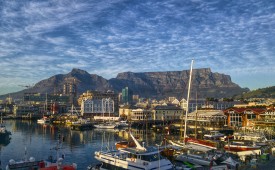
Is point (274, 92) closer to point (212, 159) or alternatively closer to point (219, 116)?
point (219, 116)

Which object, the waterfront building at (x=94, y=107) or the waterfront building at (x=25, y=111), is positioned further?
the waterfront building at (x=25, y=111)

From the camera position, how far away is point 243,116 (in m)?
76.3

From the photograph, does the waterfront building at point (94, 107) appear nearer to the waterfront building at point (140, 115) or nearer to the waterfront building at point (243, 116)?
the waterfront building at point (140, 115)

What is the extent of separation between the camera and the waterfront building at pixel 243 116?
72.2 meters

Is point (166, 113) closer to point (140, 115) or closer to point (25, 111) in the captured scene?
point (140, 115)

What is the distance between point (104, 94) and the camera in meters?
198

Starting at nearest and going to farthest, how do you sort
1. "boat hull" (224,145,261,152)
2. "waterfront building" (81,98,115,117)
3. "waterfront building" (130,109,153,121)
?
"boat hull" (224,145,261,152) < "waterfront building" (130,109,153,121) < "waterfront building" (81,98,115,117)

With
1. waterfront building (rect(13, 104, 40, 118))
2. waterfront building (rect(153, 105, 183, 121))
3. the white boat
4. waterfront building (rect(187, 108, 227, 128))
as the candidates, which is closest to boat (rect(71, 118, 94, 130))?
waterfront building (rect(153, 105, 183, 121))

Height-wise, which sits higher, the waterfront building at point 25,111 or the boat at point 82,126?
the waterfront building at point 25,111

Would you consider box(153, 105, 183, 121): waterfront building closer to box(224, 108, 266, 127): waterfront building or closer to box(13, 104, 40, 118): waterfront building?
box(224, 108, 266, 127): waterfront building

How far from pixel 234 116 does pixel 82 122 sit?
158 ft

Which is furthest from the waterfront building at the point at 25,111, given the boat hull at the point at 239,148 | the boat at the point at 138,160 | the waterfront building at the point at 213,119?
the boat at the point at 138,160

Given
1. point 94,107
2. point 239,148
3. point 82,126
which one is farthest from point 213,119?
point 94,107

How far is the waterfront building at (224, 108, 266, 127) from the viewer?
2844 inches
